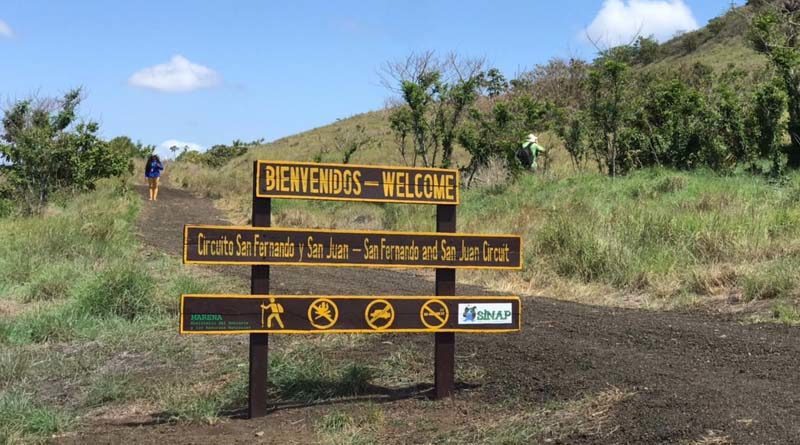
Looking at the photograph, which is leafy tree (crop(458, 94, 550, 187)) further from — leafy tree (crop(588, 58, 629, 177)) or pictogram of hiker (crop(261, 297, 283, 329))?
pictogram of hiker (crop(261, 297, 283, 329))

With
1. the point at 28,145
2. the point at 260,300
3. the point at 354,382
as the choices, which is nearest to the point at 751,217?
the point at 354,382

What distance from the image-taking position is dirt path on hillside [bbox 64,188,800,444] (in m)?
4.09

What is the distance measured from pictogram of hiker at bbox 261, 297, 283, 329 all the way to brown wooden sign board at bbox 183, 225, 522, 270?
28cm

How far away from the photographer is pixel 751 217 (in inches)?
387

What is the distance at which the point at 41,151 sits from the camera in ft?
56.7

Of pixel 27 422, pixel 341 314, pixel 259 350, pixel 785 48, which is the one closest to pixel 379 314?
pixel 341 314

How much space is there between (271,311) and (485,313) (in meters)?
1.47

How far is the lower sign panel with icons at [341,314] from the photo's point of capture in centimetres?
500

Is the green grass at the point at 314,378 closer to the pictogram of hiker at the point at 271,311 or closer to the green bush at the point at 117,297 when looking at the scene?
the pictogram of hiker at the point at 271,311

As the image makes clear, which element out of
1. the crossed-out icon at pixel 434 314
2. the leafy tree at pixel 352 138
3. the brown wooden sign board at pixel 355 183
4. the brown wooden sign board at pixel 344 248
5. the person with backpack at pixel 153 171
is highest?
the leafy tree at pixel 352 138

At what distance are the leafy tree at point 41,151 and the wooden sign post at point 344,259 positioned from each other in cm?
1343

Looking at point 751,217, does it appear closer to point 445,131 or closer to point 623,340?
point 623,340

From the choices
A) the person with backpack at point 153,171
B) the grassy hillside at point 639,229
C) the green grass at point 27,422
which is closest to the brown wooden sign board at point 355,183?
the green grass at point 27,422

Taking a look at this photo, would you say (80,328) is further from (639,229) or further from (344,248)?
(639,229)
